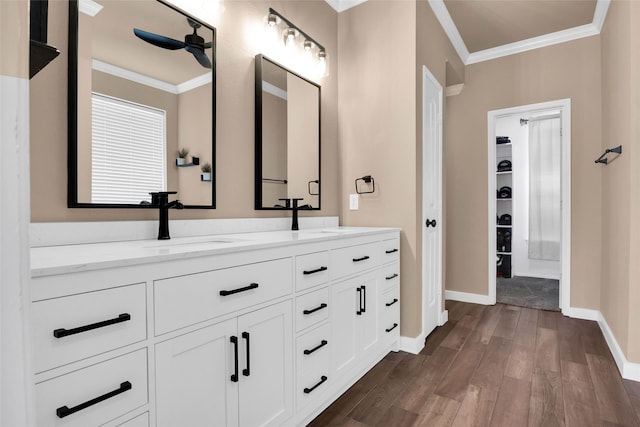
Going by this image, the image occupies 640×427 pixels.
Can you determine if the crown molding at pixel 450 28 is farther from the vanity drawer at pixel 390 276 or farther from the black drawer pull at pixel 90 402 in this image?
the black drawer pull at pixel 90 402

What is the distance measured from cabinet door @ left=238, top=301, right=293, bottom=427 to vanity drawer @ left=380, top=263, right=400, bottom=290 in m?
0.98

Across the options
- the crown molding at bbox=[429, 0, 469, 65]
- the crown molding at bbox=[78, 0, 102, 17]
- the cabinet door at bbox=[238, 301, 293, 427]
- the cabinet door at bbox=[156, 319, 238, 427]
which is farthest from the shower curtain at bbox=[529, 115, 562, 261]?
the crown molding at bbox=[78, 0, 102, 17]

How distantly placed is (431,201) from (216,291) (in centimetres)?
217

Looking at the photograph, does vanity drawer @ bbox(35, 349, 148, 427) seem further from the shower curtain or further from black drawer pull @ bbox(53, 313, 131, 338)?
the shower curtain

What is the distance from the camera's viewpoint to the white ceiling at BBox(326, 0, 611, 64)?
2.92m

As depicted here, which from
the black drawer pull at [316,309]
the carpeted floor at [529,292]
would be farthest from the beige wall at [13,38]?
the carpeted floor at [529,292]

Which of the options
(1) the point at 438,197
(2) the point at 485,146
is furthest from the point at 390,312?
(2) the point at 485,146

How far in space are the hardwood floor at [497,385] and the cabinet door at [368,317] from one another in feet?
0.75

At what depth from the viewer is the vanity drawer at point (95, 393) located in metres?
0.76

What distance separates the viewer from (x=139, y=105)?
1504 mm

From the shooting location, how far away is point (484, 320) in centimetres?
321

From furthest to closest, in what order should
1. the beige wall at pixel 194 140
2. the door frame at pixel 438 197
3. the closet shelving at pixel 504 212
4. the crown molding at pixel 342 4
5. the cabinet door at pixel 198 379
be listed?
the closet shelving at pixel 504 212
the crown molding at pixel 342 4
the door frame at pixel 438 197
the beige wall at pixel 194 140
the cabinet door at pixel 198 379

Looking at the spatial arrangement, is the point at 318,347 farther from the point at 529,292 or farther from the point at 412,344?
the point at 529,292

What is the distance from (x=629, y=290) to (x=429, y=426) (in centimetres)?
154
